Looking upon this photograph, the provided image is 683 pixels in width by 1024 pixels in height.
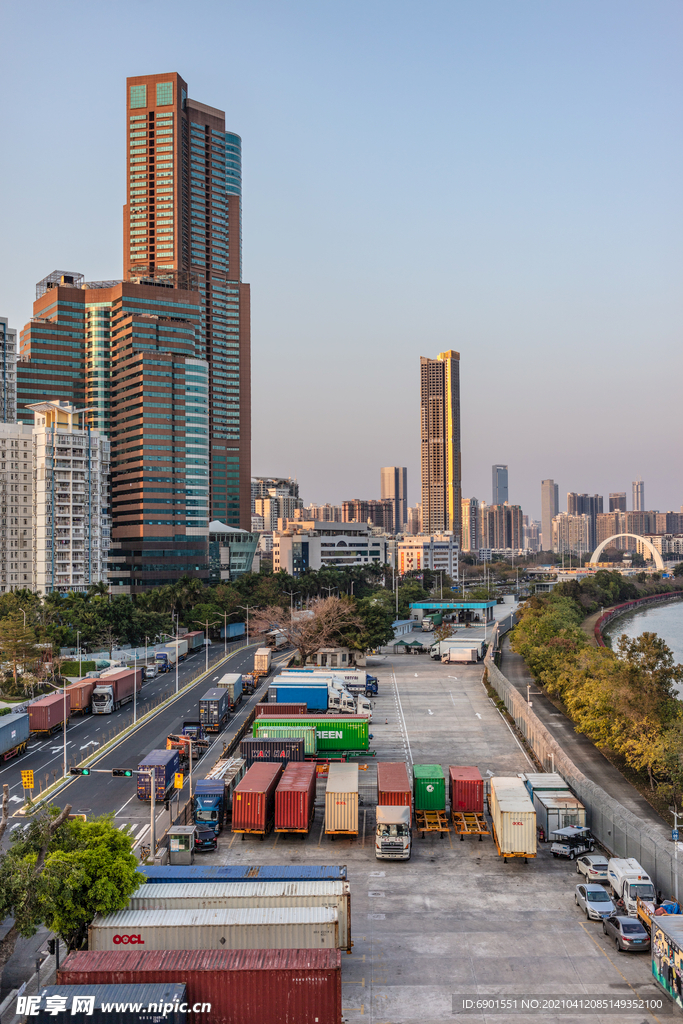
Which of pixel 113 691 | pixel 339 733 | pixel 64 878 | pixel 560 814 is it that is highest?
pixel 64 878

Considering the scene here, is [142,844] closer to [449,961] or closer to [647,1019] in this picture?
[449,961]

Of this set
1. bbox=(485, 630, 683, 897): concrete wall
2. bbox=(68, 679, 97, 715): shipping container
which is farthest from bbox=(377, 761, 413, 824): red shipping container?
bbox=(68, 679, 97, 715): shipping container

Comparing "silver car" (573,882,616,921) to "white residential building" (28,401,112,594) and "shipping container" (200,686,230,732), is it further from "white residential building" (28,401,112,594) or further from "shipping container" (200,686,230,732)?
"white residential building" (28,401,112,594)

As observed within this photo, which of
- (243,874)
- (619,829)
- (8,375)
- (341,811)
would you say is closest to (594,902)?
(619,829)

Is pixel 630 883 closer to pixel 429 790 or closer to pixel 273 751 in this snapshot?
pixel 429 790

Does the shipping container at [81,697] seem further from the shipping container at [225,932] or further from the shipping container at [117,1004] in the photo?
the shipping container at [117,1004]

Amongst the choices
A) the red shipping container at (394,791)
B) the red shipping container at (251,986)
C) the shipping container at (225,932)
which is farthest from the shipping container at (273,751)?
the red shipping container at (251,986)
